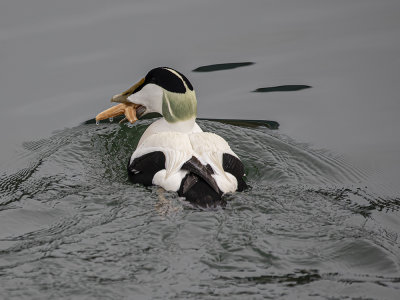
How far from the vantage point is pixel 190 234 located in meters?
6.73

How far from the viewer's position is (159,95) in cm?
858

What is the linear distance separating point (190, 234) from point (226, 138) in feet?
9.29

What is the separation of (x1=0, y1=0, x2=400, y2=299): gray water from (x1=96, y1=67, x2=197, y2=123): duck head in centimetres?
76

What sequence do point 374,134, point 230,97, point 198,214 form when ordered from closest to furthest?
point 198,214 < point 374,134 < point 230,97

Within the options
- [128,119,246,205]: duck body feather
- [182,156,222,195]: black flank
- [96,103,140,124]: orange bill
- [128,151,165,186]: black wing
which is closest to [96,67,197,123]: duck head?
[96,103,140,124]: orange bill

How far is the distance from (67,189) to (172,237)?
5.69ft

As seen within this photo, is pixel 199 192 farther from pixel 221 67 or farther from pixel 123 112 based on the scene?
pixel 221 67

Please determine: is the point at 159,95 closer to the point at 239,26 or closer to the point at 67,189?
the point at 67,189

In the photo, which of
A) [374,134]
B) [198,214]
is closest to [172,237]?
[198,214]

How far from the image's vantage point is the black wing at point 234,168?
7859 mm

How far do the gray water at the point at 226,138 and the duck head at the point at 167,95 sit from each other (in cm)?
76

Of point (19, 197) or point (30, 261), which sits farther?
point (19, 197)

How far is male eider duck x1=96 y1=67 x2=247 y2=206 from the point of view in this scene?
750cm

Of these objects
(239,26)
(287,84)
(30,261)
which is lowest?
(30,261)
